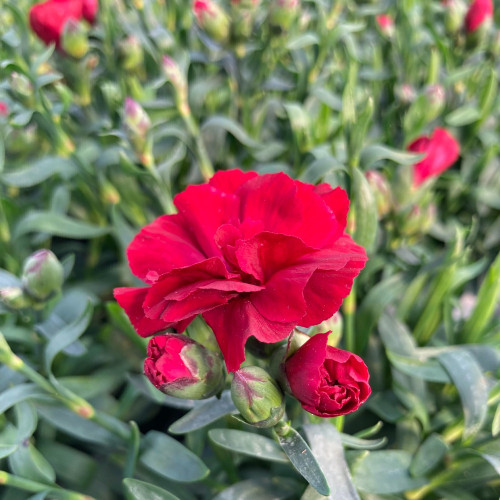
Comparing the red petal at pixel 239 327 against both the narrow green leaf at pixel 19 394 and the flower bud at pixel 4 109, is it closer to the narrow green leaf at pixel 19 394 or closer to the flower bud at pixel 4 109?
the narrow green leaf at pixel 19 394

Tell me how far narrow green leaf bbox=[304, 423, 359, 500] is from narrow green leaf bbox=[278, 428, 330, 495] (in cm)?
4

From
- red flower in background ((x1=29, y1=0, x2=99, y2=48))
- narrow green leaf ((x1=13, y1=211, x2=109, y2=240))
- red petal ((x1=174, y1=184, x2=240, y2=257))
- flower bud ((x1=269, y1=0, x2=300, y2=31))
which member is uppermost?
red flower in background ((x1=29, y1=0, x2=99, y2=48))

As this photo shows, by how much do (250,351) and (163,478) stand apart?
28 centimetres

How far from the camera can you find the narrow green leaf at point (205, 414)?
0.50 m

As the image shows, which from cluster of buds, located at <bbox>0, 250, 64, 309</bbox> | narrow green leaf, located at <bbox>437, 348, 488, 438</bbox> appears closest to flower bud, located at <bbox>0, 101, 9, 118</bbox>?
cluster of buds, located at <bbox>0, 250, 64, 309</bbox>

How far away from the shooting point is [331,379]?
0.39 meters

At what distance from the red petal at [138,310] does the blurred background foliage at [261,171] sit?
5 centimetres

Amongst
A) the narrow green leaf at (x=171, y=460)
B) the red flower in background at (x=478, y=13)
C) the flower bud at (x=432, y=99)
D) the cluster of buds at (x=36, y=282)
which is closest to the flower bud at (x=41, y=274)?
the cluster of buds at (x=36, y=282)

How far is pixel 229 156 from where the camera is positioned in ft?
3.08

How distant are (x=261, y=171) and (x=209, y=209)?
0.31 m

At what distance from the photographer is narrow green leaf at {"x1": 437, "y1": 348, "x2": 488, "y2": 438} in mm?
554

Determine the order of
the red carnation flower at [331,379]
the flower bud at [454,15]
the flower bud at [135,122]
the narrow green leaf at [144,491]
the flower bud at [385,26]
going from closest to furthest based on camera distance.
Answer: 1. the red carnation flower at [331,379]
2. the narrow green leaf at [144,491]
3. the flower bud at [135,122]
4. the flower bud at [454,15]
5. the flower bud at [385,26]

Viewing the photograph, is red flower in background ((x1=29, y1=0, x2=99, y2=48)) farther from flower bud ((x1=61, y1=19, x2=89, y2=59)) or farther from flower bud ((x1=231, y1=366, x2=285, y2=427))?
Result: flower bud ((x1=231, y1=366, x2=285, y2=427))

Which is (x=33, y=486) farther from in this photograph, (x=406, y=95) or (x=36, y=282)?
(x=406, y=95)
